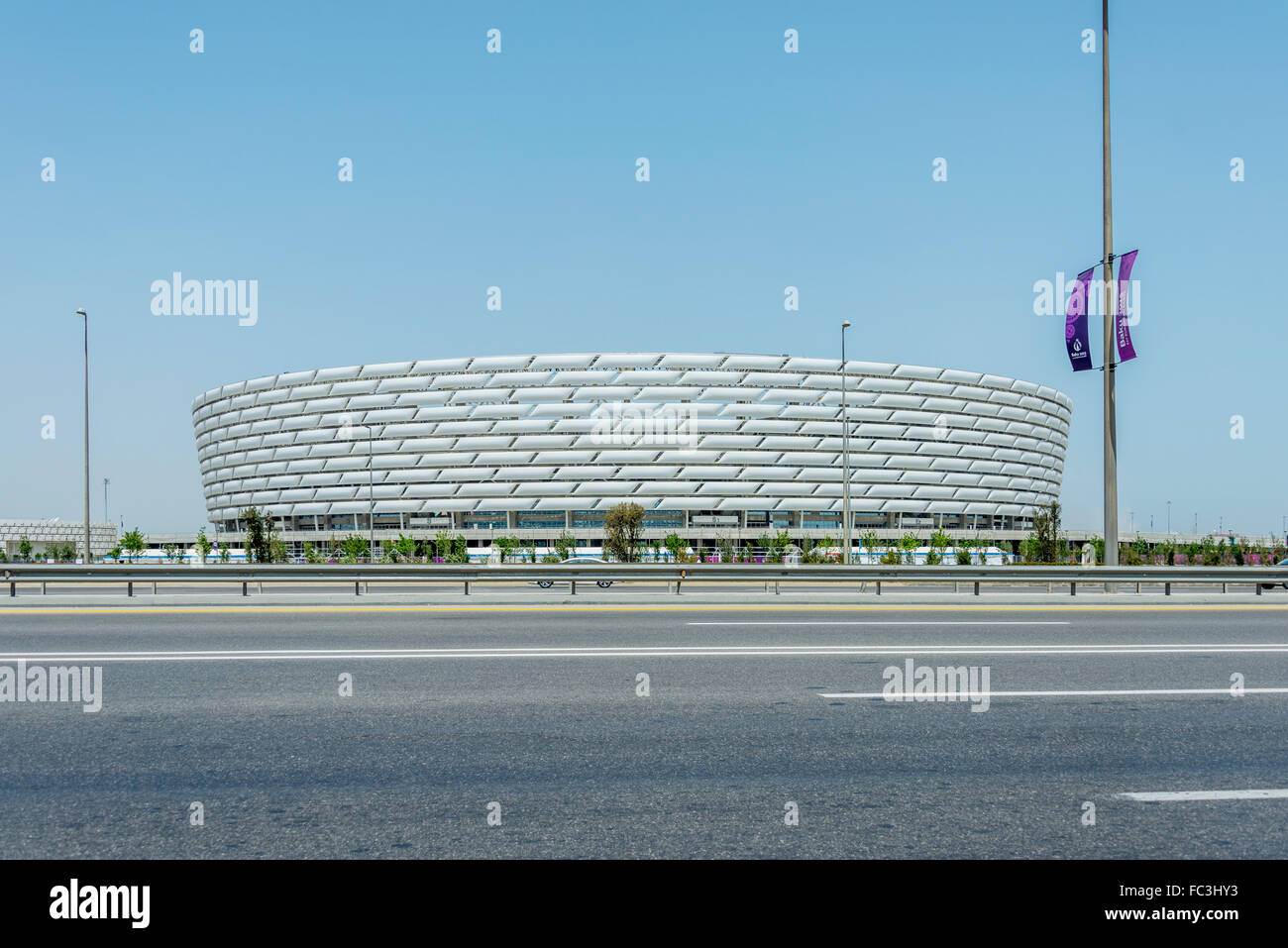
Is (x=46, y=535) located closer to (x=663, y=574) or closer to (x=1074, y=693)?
(x=663, y=574)

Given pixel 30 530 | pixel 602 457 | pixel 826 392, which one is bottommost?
pixel 30 530

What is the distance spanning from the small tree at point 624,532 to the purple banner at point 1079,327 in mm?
50119

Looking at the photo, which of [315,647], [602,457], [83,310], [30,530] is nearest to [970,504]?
[602,457]

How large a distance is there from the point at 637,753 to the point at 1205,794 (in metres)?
2.67

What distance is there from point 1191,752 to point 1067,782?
3.67 feet

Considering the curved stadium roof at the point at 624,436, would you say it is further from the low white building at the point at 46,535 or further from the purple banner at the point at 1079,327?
the purple banner at the point at 1079,327

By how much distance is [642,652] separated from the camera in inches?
340

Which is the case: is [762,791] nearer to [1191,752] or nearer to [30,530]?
[1191,752]

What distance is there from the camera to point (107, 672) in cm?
744

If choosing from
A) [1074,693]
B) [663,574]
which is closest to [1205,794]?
[1074,693]

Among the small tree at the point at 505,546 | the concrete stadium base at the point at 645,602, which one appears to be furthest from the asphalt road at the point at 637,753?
the small tree at the point at 505,546

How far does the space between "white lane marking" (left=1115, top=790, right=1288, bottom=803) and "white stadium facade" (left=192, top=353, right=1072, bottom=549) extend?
7827 cm

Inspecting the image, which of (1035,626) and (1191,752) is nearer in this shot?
(1191,752)

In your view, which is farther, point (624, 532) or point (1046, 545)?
point (624, 532)
